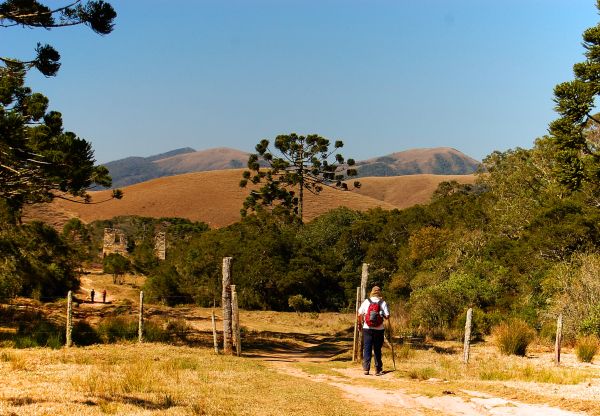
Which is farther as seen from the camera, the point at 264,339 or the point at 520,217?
the point at 520,217

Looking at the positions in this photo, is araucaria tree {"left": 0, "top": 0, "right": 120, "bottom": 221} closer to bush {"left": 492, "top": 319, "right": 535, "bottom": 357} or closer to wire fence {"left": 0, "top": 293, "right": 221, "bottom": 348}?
wire fence {"left": 0, "top": 293, "right": 221, "bottom": 348}

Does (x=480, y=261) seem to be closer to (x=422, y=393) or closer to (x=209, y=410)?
(x=422, y=393)

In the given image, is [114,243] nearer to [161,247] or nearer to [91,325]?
[161,247]

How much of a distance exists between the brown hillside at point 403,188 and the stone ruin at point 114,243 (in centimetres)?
11627

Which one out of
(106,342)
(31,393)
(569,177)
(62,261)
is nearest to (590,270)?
(569,177)

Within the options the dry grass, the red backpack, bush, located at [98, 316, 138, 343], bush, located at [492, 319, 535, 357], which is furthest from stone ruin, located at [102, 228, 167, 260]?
the red backpack

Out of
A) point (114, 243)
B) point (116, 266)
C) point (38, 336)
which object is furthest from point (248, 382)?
point (114, 243)

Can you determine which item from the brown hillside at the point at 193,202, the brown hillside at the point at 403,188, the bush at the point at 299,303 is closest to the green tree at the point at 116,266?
the bush at the point at 299,303

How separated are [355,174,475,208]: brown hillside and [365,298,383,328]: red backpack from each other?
500 feet

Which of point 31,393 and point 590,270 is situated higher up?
point 590,270

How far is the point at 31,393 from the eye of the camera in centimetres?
899

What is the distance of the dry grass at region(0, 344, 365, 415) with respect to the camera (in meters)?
8.50

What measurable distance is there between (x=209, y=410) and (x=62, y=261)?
28.6m

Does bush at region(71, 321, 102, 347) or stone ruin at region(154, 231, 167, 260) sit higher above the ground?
stone ruin at region(154, 231, 167, 260)
